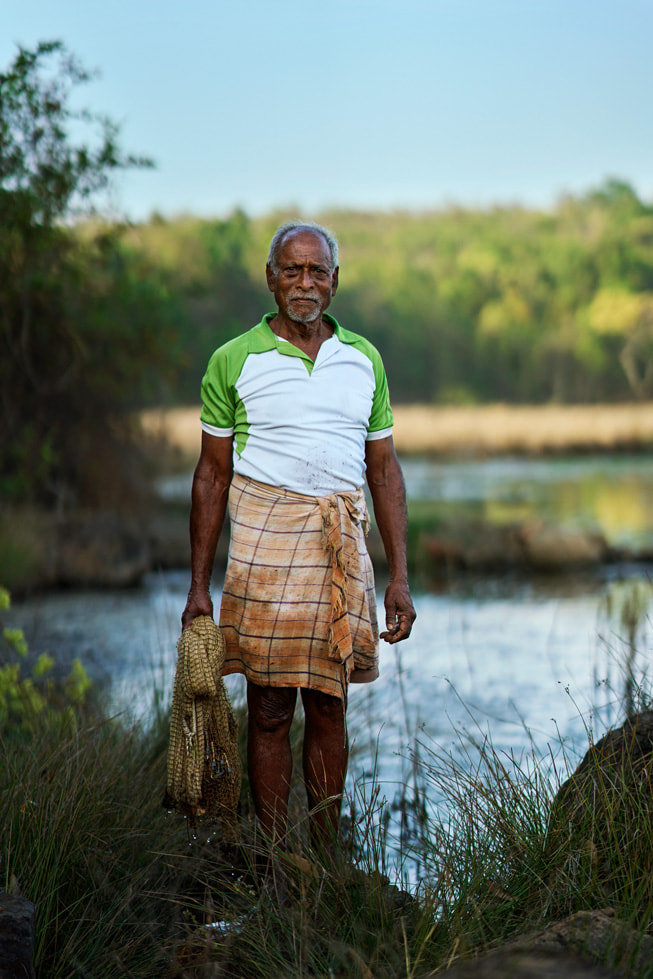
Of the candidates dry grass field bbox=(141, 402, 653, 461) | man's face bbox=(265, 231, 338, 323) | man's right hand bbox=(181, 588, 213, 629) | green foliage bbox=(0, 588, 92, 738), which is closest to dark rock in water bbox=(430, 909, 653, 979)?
man's right hand bbox=(181, 588, 213, 629)

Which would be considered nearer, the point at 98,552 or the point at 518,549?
the point at 98,552

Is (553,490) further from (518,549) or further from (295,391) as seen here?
(295,391)

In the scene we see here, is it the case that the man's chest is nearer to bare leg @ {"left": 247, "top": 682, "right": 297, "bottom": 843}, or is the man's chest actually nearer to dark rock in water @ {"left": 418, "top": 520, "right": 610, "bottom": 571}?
bare leg @ {"left": 247, "top": 682, "right": 297, "bottom": 843}

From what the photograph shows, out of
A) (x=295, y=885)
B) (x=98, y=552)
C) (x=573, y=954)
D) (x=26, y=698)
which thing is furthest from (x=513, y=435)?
(x=573, y=954)

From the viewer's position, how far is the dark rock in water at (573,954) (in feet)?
5.89

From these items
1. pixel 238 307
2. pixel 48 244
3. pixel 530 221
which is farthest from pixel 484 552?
pixel 530 221

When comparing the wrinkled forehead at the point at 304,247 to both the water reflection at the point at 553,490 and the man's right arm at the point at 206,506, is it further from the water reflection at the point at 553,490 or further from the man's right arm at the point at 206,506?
the water reflection at the point at 553,490

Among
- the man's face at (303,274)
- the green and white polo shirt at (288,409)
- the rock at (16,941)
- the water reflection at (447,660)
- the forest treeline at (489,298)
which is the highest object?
the forest treeline at (489,298)

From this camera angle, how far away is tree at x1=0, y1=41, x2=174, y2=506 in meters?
9.58

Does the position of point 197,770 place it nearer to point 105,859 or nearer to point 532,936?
point 105,859

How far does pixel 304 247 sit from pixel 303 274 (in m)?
0.08

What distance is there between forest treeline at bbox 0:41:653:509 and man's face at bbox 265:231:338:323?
56 centimetres

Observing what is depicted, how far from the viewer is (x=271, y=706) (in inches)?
132

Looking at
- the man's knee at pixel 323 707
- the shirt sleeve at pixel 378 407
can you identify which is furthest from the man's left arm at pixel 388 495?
the man's knee at pixel 323 707
